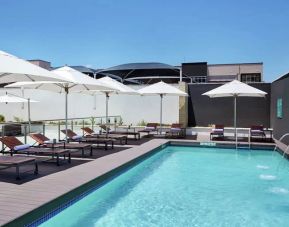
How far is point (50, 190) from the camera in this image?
5.64 metres

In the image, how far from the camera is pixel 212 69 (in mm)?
37938

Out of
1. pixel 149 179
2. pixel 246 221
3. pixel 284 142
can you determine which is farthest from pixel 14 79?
pixel 284 142

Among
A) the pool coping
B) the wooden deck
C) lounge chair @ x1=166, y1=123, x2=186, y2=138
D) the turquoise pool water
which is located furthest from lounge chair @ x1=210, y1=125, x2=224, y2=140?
the wooden deck

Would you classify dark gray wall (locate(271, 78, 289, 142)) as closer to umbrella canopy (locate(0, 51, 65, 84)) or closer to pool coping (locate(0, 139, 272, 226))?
pool coping (locate(0, 139, 272, 226))

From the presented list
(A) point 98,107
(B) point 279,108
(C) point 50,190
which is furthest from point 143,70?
(C) point 50,190

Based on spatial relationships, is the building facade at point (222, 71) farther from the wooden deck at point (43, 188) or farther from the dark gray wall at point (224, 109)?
the wooden deck at point (43, 188)

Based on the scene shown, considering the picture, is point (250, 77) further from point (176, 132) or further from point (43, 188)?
point (43, 188)

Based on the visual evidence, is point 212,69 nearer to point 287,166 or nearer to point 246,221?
point 287,166

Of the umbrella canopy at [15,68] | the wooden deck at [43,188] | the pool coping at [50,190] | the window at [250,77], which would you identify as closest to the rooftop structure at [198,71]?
the window at [250,77]

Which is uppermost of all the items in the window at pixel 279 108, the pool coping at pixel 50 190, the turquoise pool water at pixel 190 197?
the window at pixel 279 108

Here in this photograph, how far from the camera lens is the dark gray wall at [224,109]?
18016 millimetres

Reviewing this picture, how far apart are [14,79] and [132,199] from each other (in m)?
3.42

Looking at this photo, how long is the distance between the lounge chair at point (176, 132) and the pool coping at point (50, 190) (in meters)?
6.70

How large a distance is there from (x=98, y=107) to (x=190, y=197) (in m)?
13.8
